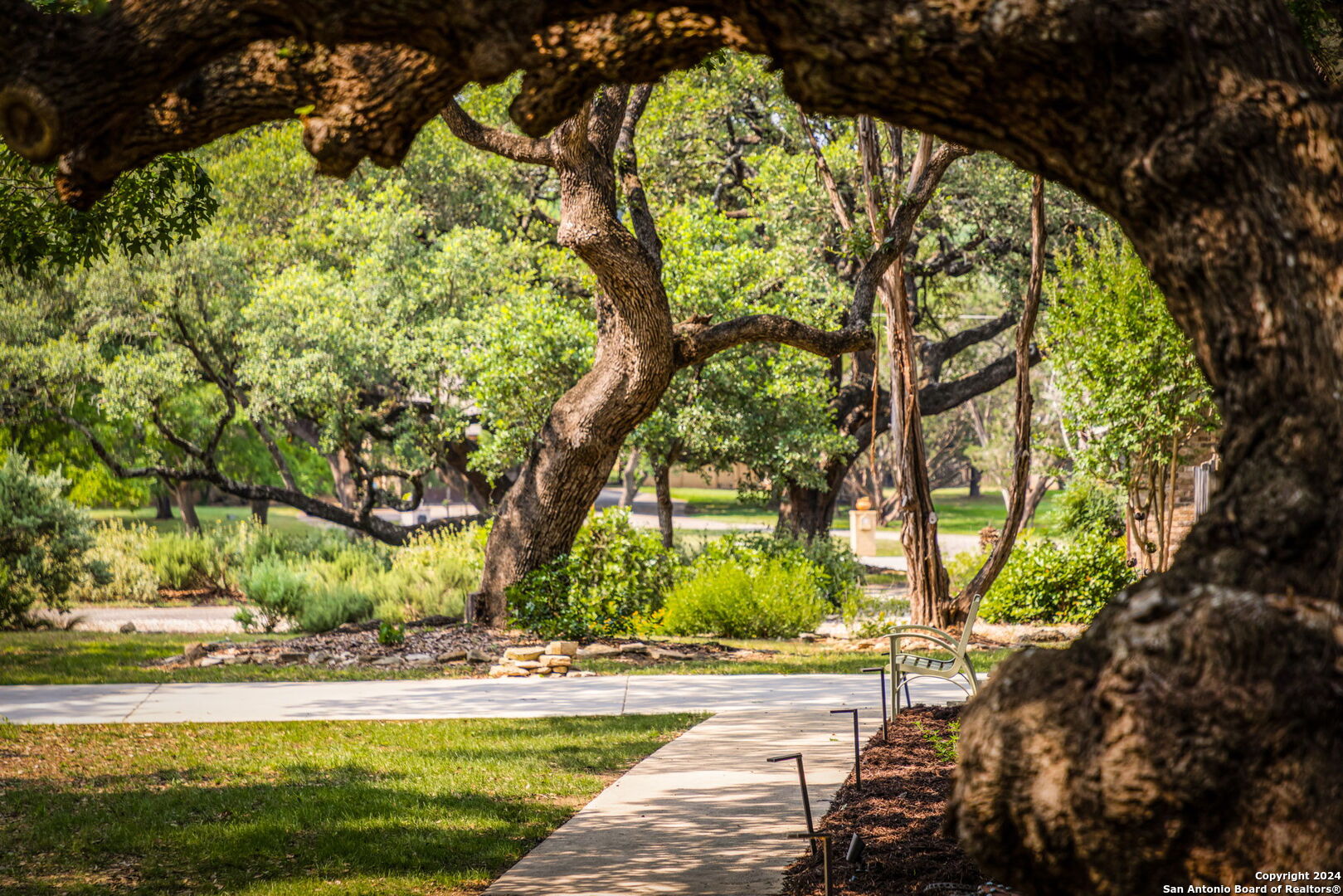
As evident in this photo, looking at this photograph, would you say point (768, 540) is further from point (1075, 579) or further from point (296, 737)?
point (296, 737)

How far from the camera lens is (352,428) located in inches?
797

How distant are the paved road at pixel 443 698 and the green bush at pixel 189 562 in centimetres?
1152

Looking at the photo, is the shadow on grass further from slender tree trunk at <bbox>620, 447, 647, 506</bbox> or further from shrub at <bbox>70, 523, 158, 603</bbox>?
slender tree trunk at <bbox>620, 447, 647, 506</bbox>

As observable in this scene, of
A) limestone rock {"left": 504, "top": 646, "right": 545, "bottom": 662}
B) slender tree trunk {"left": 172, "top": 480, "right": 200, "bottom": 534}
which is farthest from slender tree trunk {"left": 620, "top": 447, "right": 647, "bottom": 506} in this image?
limestone rock {"left": 504, "top": 646, "right": 545, "bottom": 662}

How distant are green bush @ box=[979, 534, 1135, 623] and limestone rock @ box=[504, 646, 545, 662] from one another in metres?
6.21

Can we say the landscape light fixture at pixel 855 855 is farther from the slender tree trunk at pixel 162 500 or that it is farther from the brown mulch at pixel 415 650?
the slender tree trunk at pixel 162 500

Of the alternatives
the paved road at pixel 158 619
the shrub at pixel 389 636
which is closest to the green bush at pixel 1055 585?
the shrub at pixel 389 636

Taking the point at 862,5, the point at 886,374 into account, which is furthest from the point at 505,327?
the point at 886,374

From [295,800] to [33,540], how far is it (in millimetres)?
11256

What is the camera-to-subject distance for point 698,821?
18.9ft

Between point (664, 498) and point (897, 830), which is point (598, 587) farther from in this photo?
point (897, 830)

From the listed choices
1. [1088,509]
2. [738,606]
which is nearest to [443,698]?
[738,606]

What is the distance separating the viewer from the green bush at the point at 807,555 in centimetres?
1656

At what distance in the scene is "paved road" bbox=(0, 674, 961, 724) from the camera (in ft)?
29.3
